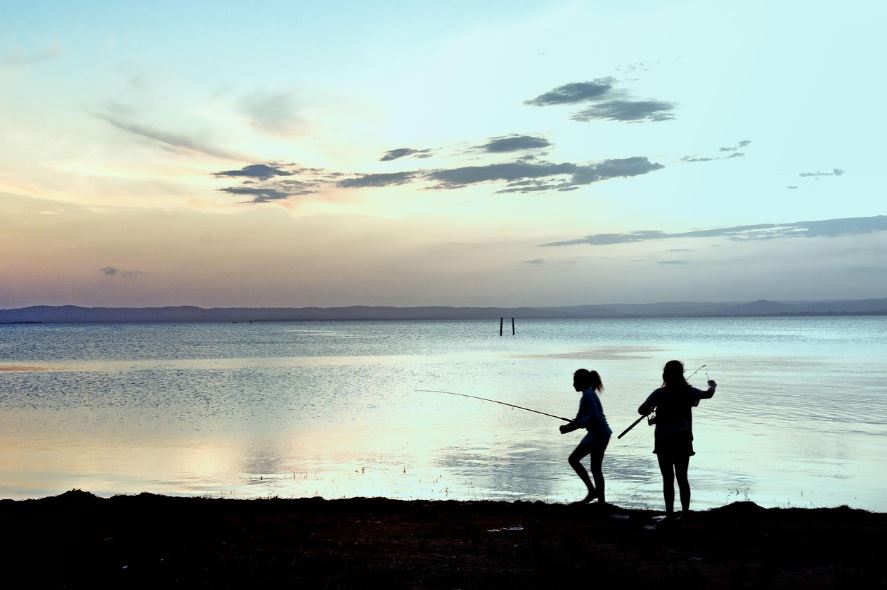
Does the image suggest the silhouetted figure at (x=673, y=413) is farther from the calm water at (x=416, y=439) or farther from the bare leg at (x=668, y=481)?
the calm water at (x=416, y=439)

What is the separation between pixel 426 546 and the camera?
9.77 m

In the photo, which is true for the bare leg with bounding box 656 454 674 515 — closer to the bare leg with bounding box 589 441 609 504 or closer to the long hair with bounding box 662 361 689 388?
the long hair with bounding box 662 361 689 388

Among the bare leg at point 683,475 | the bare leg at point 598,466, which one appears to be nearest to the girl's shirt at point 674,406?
the bare leg at point 683,475

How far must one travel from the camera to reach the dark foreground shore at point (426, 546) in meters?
8.21

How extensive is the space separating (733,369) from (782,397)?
18586 millimetres

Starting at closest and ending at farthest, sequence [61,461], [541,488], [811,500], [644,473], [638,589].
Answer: [638,589] → [811,500] → [541,488] → [644,473] → [61,461]

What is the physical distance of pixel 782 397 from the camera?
109 ft

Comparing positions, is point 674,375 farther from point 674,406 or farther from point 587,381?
point 587,381

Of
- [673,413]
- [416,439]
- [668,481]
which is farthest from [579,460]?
[416,439]

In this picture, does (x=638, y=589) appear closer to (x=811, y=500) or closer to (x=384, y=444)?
(x=811, y=500)

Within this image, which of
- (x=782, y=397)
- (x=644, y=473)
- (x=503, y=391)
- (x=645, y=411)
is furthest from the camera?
(x=503, y=391)

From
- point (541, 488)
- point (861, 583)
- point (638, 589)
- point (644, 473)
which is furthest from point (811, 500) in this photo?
point (638, 589)

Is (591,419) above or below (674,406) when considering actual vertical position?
below

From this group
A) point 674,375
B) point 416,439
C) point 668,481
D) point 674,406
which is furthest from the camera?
point 416,439
